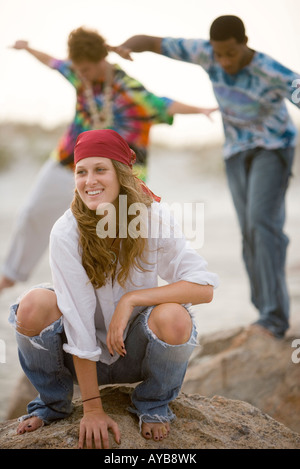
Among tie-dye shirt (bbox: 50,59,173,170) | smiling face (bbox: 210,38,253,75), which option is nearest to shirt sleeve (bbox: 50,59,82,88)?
tie-dye shirt (bbox: 50,59,173,170)

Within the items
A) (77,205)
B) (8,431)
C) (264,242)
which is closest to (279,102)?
(264,242)

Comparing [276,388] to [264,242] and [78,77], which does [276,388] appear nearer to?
[264,242]

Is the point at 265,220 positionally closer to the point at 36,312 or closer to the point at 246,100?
the point at 246,100

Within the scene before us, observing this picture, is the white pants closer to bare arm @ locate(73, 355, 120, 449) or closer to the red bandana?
the red bandana

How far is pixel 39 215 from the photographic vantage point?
10.9 ft

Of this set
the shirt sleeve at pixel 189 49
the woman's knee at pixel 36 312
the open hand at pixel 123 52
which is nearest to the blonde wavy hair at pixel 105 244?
the woman's knee at pixel 36 312

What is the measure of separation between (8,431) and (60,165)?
5.56ft

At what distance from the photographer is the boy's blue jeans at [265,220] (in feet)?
9.61

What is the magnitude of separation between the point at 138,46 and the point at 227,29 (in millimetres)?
421

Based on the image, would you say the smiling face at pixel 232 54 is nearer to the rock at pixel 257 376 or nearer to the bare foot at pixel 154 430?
the rock at pixel 257 376

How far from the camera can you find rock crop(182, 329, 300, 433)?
2652 millimetres

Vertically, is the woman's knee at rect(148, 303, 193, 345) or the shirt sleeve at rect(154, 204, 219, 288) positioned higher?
the shirt sleeve at rect(154, 204, 219, 288)

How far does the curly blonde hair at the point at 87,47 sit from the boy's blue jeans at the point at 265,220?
33.7 inches

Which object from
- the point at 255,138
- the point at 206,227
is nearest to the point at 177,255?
the point at 255,138
